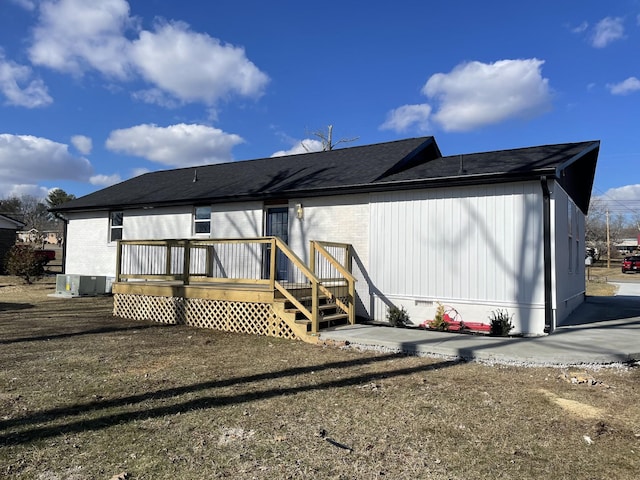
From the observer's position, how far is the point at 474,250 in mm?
8336

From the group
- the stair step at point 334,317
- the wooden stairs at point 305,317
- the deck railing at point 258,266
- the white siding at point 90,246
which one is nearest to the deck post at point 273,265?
the deck railing at point 258,266

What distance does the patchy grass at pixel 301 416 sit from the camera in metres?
3.07

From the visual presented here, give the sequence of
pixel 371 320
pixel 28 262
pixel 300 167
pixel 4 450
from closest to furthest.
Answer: pixel 4 450 < pixel 371 320 < pixel 300 167 < pixel 28 262

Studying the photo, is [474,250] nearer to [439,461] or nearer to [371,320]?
[371,320]

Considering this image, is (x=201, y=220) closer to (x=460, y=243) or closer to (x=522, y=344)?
(x=460, y=243)

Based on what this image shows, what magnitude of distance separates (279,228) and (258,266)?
107 centimetres

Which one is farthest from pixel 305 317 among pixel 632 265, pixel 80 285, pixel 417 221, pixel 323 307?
pixel 632 265

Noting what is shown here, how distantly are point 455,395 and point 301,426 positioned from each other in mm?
1749

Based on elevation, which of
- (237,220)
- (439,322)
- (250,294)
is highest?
(237,220)

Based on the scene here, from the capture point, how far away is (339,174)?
10914 millimetres

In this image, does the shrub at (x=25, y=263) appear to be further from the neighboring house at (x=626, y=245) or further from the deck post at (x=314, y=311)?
the neighboring house at (x=626, y=245)

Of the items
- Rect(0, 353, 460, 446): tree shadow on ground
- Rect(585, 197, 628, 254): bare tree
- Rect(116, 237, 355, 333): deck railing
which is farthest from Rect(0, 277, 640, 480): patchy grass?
Rect(585, 197, 628, 254): bare tree

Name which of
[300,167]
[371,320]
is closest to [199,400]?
[371,320]

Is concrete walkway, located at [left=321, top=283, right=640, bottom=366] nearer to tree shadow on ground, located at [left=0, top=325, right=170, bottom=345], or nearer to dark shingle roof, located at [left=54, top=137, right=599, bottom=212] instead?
dark shingle roof, located at [left=54, top=137, right=599, bottom=212]
